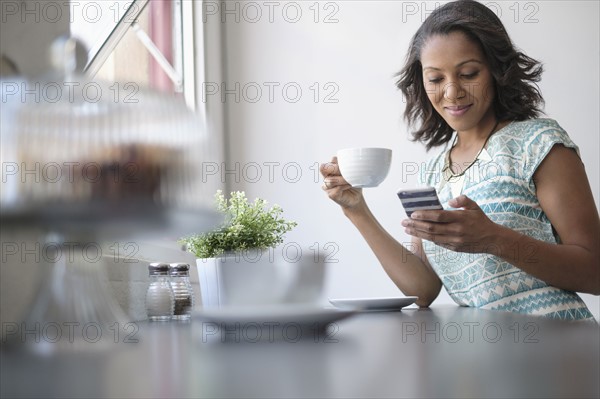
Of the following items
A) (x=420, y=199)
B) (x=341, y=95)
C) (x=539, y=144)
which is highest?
(x=341, y=95)

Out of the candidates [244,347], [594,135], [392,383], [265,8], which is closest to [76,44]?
[244,347]

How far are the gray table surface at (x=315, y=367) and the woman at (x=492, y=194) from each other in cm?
78

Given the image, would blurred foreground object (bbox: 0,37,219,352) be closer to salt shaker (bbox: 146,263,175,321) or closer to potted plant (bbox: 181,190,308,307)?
potted plant (bbox: 181,190,308,307)

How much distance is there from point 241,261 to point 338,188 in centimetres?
68

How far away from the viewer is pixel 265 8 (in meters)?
3.95

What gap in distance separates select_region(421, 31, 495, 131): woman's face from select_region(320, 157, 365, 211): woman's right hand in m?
0.33

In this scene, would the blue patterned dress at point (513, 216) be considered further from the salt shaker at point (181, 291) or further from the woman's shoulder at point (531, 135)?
the salt shaker at point (181, 291)

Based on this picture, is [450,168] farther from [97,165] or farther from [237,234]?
[97,165]

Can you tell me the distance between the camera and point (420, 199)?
1474 mm

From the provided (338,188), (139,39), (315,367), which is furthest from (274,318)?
(139,39)

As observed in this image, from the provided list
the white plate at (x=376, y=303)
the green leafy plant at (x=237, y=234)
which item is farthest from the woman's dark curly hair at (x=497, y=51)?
the green leafy plant at (x=237, y=234)

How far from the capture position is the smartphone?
146 centimetres

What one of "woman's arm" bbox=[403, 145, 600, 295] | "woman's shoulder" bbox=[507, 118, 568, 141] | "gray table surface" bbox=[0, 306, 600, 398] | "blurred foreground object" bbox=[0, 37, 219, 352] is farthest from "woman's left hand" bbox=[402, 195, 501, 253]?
"blurred foreground object" bbox=[0, 37, 219, 352]

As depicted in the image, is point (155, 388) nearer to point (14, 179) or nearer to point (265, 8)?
point (14, 179)
